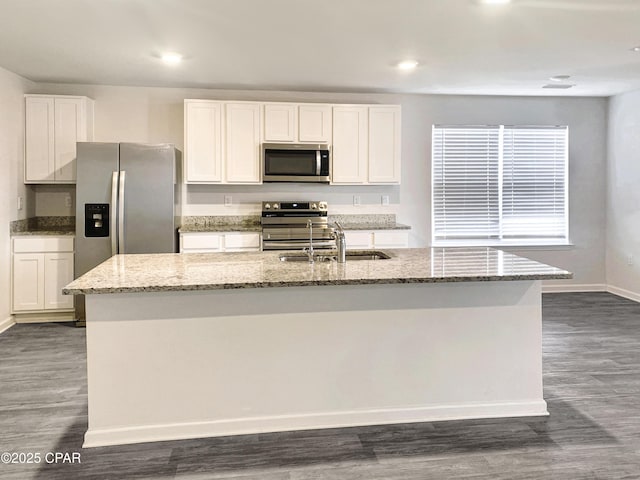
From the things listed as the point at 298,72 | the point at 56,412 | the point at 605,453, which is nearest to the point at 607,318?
the point at 605,453

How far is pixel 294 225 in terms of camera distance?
534 centimetres

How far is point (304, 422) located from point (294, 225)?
115 inches

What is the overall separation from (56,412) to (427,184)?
454 cm

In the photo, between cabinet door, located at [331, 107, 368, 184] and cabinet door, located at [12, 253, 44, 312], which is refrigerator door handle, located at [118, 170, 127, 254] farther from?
cabinet door, located at [331, 107, 368, 184]

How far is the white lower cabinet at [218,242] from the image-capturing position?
497cm

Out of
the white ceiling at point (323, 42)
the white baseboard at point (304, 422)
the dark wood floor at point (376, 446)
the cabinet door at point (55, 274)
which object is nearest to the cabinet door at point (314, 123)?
the white ceiling at point (323, 42)

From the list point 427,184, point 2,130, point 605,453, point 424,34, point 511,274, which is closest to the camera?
point 605,453

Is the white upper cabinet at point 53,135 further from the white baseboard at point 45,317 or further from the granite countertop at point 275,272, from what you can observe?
the granite countertop at point 275,272

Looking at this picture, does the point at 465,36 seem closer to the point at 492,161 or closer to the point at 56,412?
the point at 492,161

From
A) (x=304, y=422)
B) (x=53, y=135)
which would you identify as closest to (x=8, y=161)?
(x=53, y=135)

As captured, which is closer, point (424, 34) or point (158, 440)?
point (158, 440)

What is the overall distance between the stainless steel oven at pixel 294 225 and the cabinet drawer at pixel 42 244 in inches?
75.1

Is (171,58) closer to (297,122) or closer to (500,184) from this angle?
(297,122)

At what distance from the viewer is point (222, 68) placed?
15.1 ft
